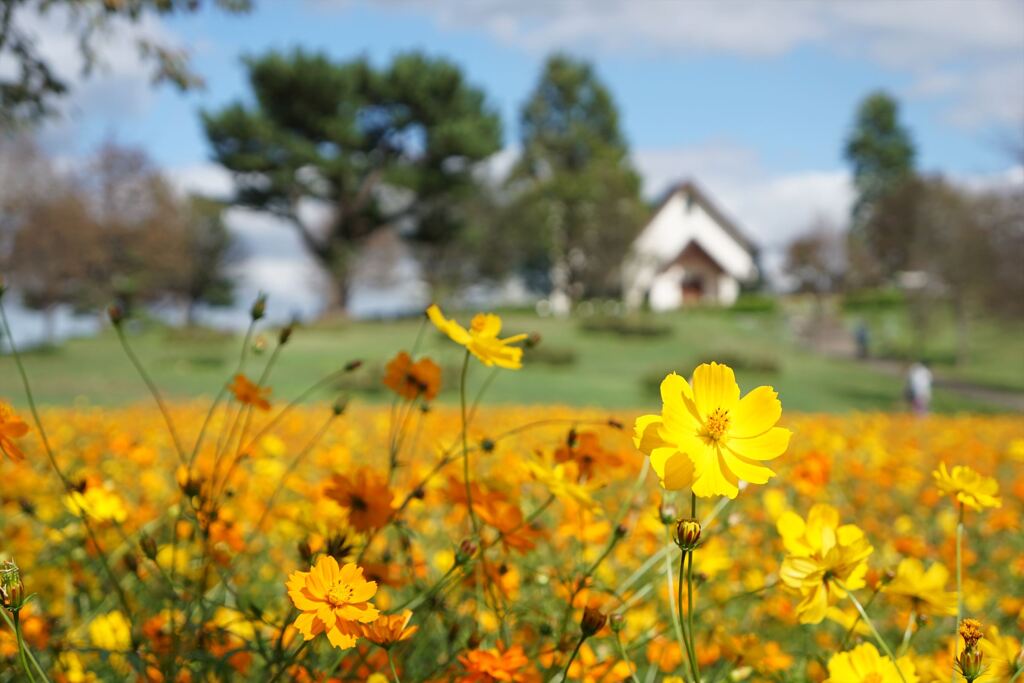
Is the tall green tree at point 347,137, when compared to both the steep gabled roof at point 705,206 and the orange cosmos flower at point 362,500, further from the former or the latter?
the orange cosmos flower at point 362,500

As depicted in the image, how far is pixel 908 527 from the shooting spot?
347 cm

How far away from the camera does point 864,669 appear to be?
3.43 feet

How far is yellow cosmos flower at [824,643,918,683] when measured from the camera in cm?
102

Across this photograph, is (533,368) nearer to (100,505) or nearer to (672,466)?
(100,505)

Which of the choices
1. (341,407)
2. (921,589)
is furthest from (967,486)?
(341,407)

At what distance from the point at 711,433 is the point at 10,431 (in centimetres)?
74

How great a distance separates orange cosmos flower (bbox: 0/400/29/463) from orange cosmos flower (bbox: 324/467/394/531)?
0.40 metres

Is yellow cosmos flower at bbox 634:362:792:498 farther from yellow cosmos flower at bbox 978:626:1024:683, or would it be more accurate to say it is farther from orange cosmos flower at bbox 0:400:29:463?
orange cosmos flower at bbox 0:400:29:463

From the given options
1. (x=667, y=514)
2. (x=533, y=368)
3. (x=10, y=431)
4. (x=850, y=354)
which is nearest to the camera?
(x=10, y=431)

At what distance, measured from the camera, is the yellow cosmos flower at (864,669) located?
1024 mm

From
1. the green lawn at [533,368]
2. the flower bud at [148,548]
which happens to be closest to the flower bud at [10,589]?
the flower bud at [148,548]

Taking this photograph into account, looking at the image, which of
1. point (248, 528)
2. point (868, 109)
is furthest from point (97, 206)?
point (868, 109)

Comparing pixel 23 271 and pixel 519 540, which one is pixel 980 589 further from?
pixel 23 271

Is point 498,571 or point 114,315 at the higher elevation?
point 114,315
